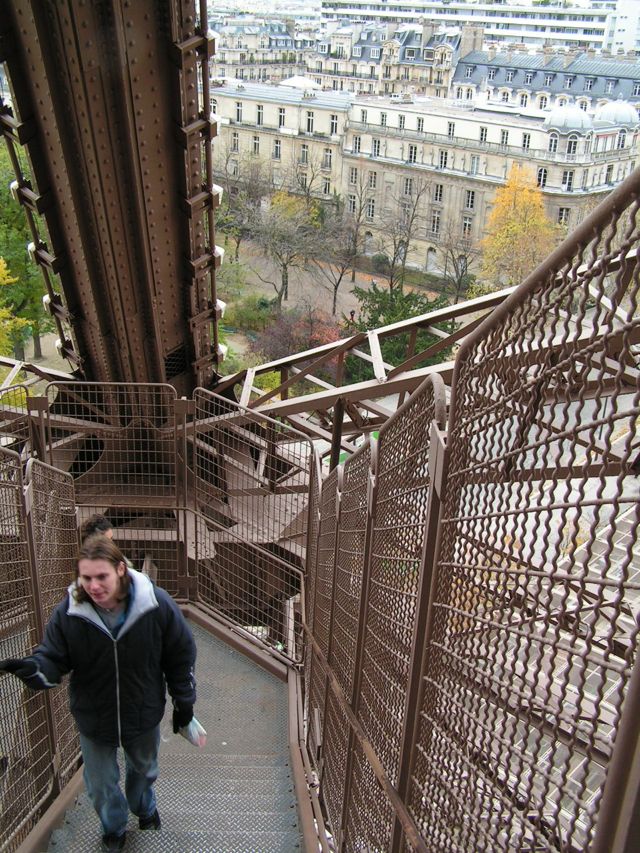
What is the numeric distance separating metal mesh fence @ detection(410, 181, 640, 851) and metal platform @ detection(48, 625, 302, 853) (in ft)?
6.18

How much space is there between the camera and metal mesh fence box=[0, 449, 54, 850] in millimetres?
3658

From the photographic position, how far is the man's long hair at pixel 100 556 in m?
3.20

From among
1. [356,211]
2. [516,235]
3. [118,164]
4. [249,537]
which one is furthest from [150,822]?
[356,211]

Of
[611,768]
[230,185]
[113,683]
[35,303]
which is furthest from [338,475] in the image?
[230,185]

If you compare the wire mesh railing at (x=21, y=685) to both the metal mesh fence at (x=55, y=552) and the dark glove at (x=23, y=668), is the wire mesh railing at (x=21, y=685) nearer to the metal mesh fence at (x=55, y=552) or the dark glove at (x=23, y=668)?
the metal mesh fence at (x=55, y=552)

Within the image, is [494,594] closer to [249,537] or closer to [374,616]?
[374,616]

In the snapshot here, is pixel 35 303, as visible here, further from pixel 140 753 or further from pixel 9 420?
pixel 140 753

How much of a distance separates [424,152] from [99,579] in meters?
40.4

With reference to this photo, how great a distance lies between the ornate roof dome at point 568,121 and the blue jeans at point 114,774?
37118 mm

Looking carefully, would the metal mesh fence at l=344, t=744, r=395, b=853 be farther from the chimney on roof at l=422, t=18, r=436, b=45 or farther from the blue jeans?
the chimney on roof at l=422, t=18, r=436, b=45

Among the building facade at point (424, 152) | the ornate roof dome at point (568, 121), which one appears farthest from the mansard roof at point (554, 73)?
the ornate roof dome at point (568, 121)

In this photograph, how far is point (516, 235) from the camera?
114 feet

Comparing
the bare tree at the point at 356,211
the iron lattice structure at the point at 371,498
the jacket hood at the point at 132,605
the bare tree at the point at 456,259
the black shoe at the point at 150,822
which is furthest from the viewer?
the bare tree at the point at 356,211

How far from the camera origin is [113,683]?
3477 mm
